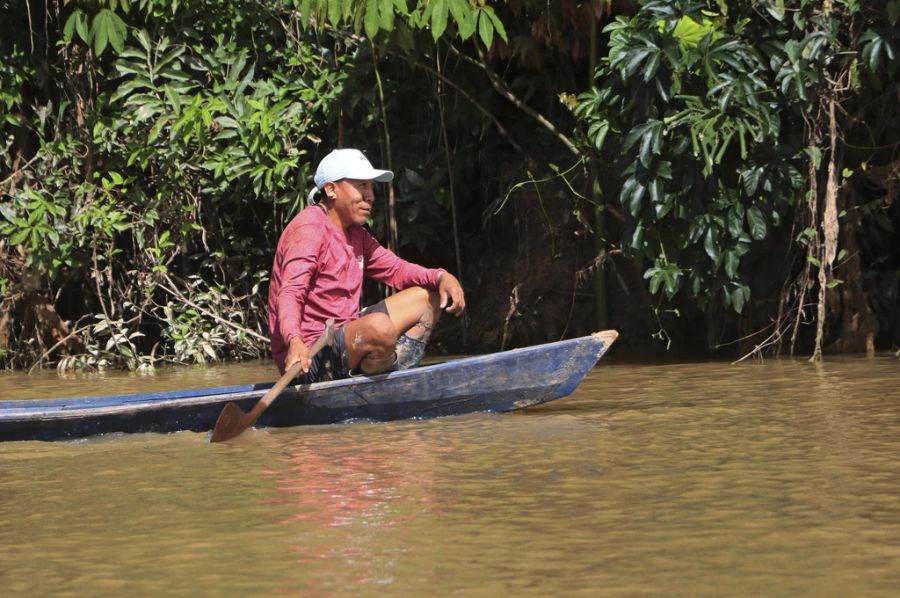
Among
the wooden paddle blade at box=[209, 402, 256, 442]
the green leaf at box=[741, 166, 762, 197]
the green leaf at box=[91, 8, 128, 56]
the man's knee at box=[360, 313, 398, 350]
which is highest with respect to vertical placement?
the green leaf at box=[91, 8, 128, 56]

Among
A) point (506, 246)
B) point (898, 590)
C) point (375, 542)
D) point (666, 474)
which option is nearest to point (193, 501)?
point (375, 542)

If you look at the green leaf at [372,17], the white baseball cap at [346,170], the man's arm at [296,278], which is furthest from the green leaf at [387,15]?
the man's arm at [296,278]

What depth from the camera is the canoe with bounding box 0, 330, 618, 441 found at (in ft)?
18.7

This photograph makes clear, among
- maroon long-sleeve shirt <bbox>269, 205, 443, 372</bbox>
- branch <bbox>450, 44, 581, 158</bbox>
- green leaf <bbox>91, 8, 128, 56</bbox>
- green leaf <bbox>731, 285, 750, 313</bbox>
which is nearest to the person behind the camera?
maroon long-sleeve shirt <bbox>269, 205, 443, 372</bbox>

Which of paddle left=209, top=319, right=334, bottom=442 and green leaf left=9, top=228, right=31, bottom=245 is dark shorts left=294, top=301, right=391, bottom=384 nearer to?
paddle left=209, top=319, right=334, bottom=442

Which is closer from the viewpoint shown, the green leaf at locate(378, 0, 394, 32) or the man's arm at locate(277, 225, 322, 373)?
the man's arm at locate(277, 225, 322, 373)

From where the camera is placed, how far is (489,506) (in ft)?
13.1

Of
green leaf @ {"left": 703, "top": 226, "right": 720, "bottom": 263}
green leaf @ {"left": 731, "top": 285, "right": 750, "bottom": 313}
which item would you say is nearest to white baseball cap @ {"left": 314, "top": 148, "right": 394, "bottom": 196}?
green leaf @ {"left": 703, "top": 226, "right": 720, "bottom": 263}

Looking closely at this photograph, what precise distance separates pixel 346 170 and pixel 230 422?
124 cm

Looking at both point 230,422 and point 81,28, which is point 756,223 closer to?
point 230,422

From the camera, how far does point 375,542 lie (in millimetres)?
3580

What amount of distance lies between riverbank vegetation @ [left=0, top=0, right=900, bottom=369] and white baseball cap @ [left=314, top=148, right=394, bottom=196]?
109 cm

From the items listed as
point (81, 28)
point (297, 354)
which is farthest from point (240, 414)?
point (81, 28)

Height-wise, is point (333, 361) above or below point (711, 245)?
below
